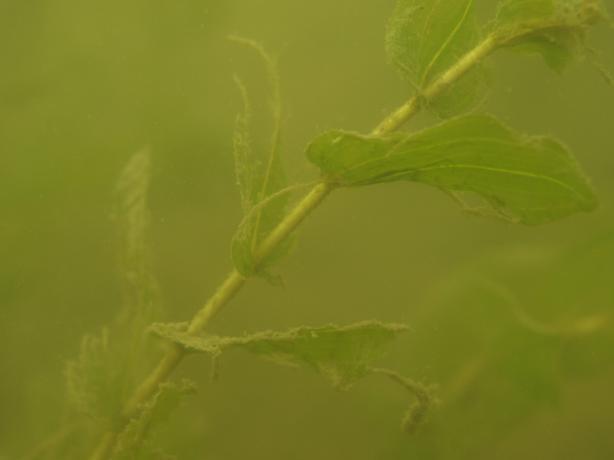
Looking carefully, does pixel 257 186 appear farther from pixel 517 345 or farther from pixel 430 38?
pixel 517 345

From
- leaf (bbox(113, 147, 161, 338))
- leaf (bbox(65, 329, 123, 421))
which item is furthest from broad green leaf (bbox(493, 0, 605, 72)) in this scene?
leaf (bbox(65, 329, 123, 421))

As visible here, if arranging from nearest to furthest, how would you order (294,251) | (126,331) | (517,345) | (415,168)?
(415,168) → (126,331) → (517,345) → (294,251)

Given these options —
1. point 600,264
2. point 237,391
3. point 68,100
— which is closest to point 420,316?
point 600,264

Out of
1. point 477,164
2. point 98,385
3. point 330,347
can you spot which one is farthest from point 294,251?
point 477,164

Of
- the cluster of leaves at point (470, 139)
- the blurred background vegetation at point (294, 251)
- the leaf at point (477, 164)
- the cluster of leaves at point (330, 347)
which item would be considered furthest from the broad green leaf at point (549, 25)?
the blurred background vegetation at point (294, 251)

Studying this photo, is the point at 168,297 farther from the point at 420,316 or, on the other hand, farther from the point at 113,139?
the point at 420,316

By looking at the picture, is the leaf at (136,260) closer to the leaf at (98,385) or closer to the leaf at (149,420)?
the leaf at (98,385)

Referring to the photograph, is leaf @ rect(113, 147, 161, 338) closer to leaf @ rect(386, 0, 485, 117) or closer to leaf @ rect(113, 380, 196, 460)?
leaf @ rect(113, 380, 196, 460)
